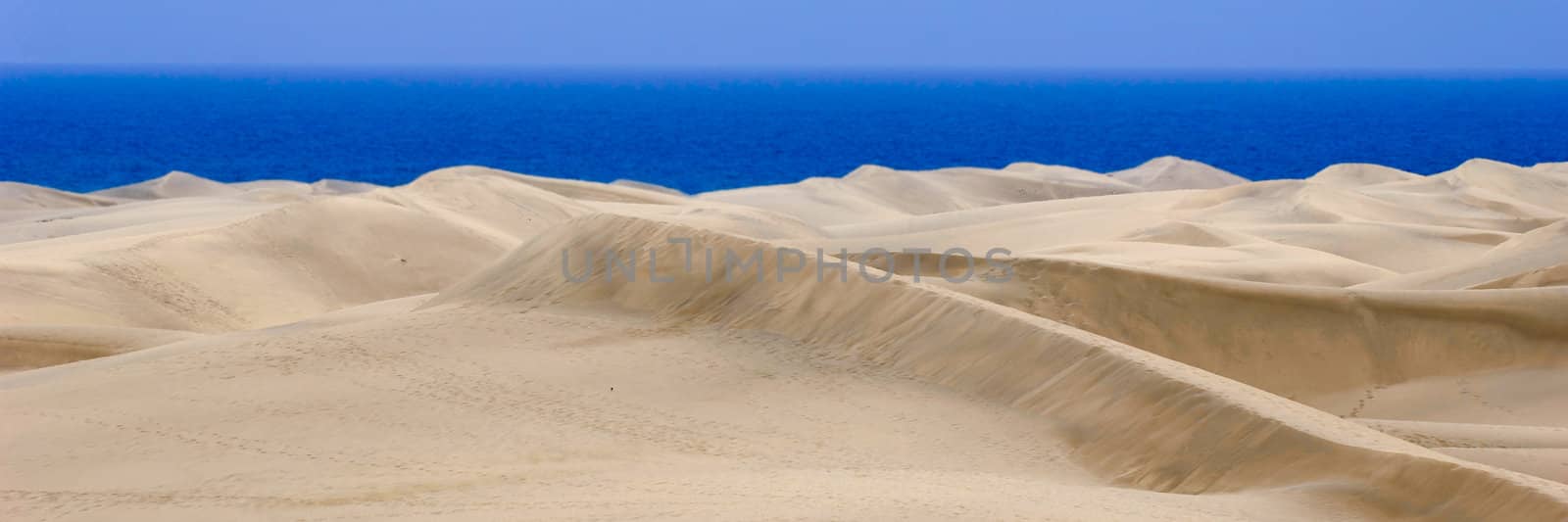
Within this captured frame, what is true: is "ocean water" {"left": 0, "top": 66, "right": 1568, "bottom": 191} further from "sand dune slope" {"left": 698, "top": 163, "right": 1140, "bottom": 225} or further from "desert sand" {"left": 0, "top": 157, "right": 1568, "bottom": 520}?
"desert sand" {"left": 0, "top": 157, "right": 1568, "bottom": 520}

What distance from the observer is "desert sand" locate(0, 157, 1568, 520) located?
671 cm

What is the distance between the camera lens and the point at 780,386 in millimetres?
9008

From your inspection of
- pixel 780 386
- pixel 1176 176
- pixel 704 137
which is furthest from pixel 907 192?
pixel 704 137

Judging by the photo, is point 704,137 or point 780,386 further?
point 704,137

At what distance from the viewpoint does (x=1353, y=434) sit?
277 inches

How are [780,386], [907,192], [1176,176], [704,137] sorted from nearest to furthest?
[780,386] → [907,192] → [1176,176] → [704,137]

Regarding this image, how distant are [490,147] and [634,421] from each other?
52.6 meters

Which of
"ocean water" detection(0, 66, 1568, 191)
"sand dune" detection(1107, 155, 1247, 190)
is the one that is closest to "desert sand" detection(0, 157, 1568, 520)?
"sand dune" detection(1107, 155, 1247, 190)

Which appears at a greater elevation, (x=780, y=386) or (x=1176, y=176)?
(x=780, y=386)

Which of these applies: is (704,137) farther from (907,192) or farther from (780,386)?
(780,386)

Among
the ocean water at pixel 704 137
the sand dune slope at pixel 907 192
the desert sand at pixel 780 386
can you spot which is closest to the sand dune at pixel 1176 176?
the sand dune slope at pixel 907 192

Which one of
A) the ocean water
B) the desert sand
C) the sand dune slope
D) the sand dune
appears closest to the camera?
the desert sand

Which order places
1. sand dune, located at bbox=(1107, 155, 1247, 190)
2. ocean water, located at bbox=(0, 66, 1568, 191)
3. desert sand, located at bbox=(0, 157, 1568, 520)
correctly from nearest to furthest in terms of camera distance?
desert sand, located at bbox=(0, 157, 1568, 520) → sand dune, located at bbox=(1107, 155, 1247, 190) → ocean water, located at bbox=(0, 66, 1568, 191)

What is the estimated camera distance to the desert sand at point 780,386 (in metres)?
6.71
